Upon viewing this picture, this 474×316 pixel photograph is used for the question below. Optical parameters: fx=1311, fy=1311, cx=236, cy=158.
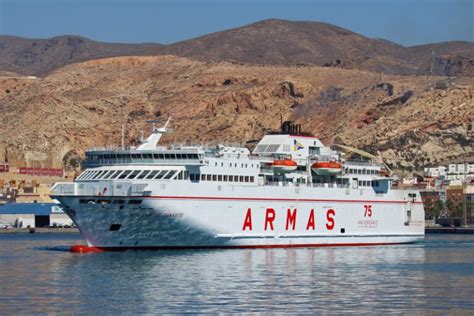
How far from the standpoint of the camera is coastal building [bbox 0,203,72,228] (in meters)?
132

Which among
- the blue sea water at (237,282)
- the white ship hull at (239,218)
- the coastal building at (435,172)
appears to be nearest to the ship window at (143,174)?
the white ship hull at (239,218)

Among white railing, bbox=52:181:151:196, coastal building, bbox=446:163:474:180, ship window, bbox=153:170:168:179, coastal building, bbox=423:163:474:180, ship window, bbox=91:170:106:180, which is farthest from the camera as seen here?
coastal building, bbox=423:163:474:180

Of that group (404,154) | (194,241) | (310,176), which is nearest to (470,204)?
(404,154)

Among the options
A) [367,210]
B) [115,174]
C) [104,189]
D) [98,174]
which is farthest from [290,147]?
[104,189]

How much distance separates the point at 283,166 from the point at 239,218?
5.09 metres

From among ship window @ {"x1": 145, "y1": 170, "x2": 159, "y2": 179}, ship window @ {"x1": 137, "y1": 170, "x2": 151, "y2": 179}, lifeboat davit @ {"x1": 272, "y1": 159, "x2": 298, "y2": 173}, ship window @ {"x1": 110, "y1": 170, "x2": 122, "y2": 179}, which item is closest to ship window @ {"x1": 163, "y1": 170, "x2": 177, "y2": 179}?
ship window @ {"x1": 145, "y1": 170, "x2": 159, "y2": 179}

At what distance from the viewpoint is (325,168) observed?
76312 millimetres

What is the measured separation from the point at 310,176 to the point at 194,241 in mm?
11334

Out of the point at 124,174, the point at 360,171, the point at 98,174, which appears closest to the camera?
the point at 124,174

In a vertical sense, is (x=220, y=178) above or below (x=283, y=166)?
below

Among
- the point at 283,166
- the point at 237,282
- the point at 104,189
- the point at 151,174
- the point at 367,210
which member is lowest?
the point at 237,282

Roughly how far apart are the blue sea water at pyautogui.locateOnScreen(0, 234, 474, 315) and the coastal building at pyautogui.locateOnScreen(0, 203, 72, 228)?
60.3 meters

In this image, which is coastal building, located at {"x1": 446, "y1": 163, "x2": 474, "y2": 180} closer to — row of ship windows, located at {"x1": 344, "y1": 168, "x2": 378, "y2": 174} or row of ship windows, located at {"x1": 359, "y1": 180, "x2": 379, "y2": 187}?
row of ship windows, located at {"x1": 344, "y1": 168, "x2": 378, "y2": 174}

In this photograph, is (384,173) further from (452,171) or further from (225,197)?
(452,171)
